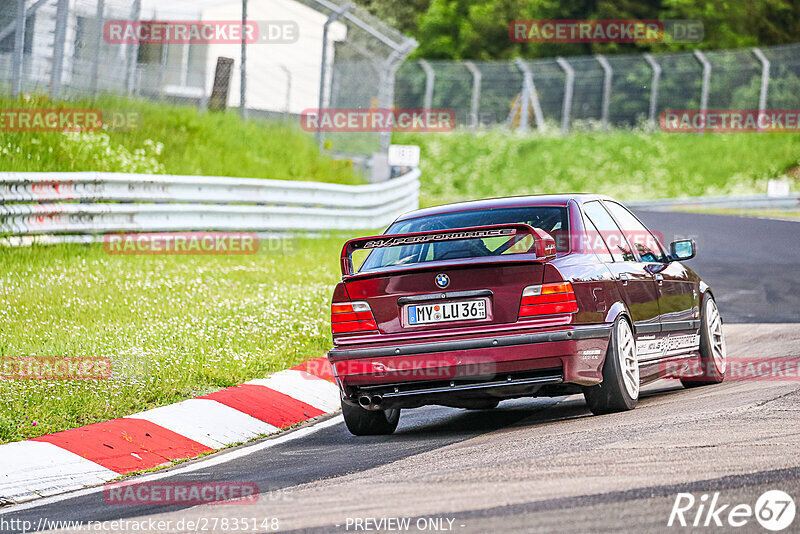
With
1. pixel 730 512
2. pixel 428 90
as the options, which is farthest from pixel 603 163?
pixel 730 512

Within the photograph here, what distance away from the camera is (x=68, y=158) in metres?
16.1

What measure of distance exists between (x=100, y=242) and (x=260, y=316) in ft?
12.2

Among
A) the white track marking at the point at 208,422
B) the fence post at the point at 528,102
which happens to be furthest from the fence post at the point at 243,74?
the fence post at the point at 528,102

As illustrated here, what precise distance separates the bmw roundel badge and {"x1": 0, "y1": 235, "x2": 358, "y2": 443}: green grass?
7.24 feet

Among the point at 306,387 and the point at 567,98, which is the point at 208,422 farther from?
the point at 567,98

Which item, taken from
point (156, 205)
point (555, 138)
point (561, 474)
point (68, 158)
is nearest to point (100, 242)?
point (156, 205)

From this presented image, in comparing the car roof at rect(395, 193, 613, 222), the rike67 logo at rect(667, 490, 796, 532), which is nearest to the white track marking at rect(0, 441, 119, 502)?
the car roof at rect(395, 193, 613, 222)

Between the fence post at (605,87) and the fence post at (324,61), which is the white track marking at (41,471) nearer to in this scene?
the fence post at (324,61)

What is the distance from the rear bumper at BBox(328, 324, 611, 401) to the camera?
22.9 ft

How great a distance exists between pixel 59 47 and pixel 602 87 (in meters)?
25.5

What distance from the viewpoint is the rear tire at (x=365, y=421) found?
765 centimetres

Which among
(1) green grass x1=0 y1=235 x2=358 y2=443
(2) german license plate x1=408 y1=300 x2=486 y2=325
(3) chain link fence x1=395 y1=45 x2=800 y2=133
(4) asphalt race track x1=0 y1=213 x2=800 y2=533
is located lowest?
(1) green grass x1=0 y1=235 x2=358 y2=443

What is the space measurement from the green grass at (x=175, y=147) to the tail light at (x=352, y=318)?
27.1ft

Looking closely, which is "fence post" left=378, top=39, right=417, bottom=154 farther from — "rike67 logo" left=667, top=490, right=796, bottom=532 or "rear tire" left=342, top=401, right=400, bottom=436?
"rike67 logo" left=667, top=490, right=796, bottom=532
